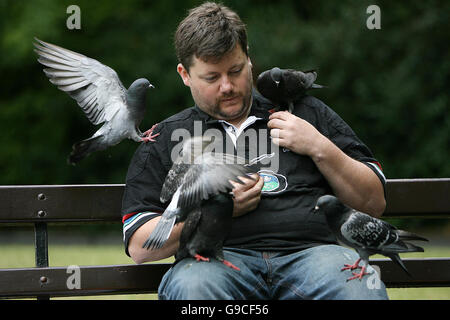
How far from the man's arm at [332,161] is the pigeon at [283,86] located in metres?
0.18

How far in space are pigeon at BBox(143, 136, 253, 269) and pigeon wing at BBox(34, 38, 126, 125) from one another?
511mm

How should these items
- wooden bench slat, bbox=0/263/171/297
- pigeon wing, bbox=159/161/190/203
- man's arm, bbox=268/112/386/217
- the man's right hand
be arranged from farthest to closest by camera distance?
1. wooden bench slat, bbox=0/263/171/297
2. man's arm, bbox=268/112/386/217
3. the man's right hand
4. pigeon wing, bbox=159/161/190/203

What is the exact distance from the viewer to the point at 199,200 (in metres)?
2.32

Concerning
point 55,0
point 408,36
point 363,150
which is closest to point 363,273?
point 363,150

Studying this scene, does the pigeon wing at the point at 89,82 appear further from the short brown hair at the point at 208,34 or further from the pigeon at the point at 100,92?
the short brown hair at the point at 208,34

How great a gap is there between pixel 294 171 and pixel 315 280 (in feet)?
1.57

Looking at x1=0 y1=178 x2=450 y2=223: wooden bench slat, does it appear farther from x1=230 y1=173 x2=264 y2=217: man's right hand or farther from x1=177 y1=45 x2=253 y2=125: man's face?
x1=230 y1=173 x2=264 y2=217: man's right hand

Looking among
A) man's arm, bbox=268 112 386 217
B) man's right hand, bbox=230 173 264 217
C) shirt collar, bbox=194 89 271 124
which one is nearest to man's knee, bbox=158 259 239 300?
man's right hand, bbox=230 173 264 217

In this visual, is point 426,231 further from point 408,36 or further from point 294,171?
point 294,171

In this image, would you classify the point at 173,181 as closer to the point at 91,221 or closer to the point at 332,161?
the point at 332,161

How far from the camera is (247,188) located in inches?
99.0

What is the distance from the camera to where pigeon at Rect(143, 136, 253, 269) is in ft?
→ 7.49

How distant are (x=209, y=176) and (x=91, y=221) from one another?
38.7 inches

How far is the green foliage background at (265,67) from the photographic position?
1047 centimetres
